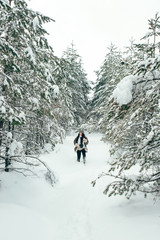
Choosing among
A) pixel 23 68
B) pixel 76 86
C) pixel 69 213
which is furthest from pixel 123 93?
pixel 76 86

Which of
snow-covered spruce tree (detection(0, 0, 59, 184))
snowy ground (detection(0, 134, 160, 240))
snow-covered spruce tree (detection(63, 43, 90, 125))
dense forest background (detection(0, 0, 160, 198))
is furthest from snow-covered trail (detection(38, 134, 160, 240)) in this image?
snow-covered spruce tree (detection(63, 43, 90, 125))

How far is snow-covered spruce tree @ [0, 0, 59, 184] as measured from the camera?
6215mm

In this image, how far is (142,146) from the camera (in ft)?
16.3

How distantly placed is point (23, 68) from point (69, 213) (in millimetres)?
4917

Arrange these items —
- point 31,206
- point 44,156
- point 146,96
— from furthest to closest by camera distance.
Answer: point 44,156 < point 31,206 < point 146,96

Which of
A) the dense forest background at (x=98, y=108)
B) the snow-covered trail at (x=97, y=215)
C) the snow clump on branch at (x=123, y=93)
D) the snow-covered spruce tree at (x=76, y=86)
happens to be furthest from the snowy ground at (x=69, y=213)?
the snow-covered spruce tree at (x=76, y=86)

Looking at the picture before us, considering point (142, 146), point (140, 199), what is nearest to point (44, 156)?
point (140, 199)

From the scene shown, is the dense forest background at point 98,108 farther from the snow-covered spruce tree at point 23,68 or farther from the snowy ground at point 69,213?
the snowy ground at point 69,213

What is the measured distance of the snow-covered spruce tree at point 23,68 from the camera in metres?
6.21

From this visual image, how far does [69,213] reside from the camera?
21.5 feet

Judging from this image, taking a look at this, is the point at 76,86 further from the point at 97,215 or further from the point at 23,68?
the point at 97,215

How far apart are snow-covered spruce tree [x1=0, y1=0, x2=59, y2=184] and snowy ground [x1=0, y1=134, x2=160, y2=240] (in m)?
1.19

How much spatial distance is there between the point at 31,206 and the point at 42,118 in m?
3.07

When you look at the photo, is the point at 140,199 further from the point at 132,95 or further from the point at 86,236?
the point at 132,95
